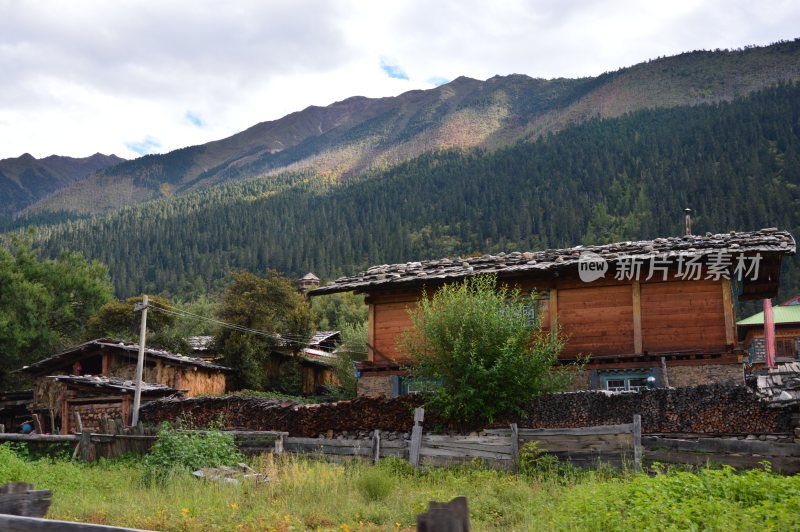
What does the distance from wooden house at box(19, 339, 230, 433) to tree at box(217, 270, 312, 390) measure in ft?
5.21

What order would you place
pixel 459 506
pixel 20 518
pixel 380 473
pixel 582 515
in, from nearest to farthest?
pixel 459 506 → pixel 20 518 → pixel 582 515 → pixel 380 473

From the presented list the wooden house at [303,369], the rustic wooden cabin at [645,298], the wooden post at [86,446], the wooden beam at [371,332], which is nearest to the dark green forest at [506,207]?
the wooden house at [303,369]

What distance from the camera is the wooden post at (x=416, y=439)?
17031mm

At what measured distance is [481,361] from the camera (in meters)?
17.6

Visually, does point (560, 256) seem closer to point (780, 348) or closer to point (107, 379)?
point (107, 379)

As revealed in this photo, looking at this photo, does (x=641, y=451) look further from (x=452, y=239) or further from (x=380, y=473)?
(x=452, y=239)

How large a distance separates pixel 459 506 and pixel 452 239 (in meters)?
120

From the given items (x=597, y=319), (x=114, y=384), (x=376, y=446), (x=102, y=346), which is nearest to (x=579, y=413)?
(x=376, y=446)

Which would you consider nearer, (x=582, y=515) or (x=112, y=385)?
(x=582, y=515)

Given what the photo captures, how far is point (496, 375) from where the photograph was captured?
17.4m

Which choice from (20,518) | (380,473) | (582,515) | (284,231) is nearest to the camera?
(20,518)

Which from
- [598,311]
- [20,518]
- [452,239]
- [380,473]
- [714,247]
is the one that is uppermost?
[452,239]

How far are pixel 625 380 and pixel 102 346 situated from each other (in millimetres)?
26896

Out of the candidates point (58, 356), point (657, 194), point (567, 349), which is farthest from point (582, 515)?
point (657, 194)
